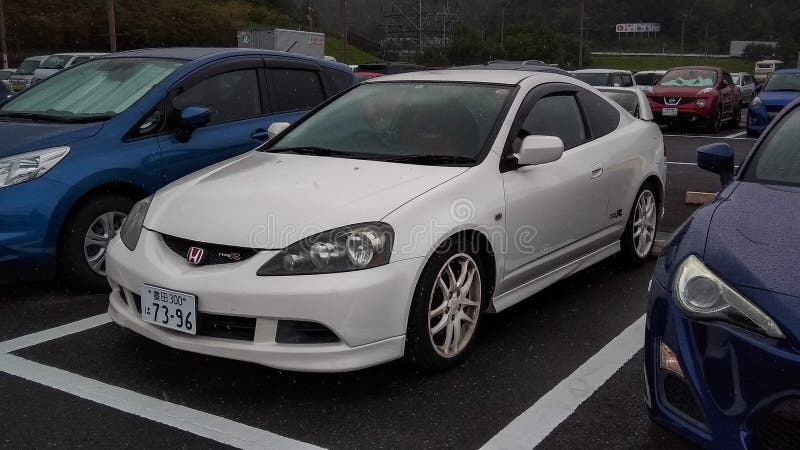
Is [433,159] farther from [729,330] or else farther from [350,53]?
[350,53]

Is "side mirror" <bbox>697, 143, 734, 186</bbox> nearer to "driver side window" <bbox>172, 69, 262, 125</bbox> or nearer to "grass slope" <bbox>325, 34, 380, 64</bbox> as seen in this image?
"driver side window" <bbox>172, 69, 262, 125</bbox>

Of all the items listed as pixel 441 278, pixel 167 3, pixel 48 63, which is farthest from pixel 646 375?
pixel 167 3

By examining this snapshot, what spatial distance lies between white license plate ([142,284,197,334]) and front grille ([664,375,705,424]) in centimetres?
185

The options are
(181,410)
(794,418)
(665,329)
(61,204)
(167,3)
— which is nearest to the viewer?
(794,418)

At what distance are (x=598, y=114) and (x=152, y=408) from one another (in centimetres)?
333

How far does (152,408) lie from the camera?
319 cm

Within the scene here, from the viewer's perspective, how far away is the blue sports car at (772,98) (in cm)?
1360

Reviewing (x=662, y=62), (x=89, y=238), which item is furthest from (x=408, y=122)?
(x=662, y=62)

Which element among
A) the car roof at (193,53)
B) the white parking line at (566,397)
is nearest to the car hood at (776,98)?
the car roof at (193,53)

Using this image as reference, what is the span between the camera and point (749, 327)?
2.31 m

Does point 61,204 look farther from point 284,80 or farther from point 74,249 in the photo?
point 284,80

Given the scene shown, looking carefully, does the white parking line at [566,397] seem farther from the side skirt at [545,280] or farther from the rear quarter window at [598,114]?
the rear quarter window at [598,114]

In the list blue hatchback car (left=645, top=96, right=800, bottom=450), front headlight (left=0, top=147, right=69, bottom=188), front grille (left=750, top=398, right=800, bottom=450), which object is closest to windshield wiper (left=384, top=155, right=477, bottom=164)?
blue hatchback car (left=645, top=96, right=800, bottom=450)

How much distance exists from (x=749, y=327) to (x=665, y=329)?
291 millimetres
